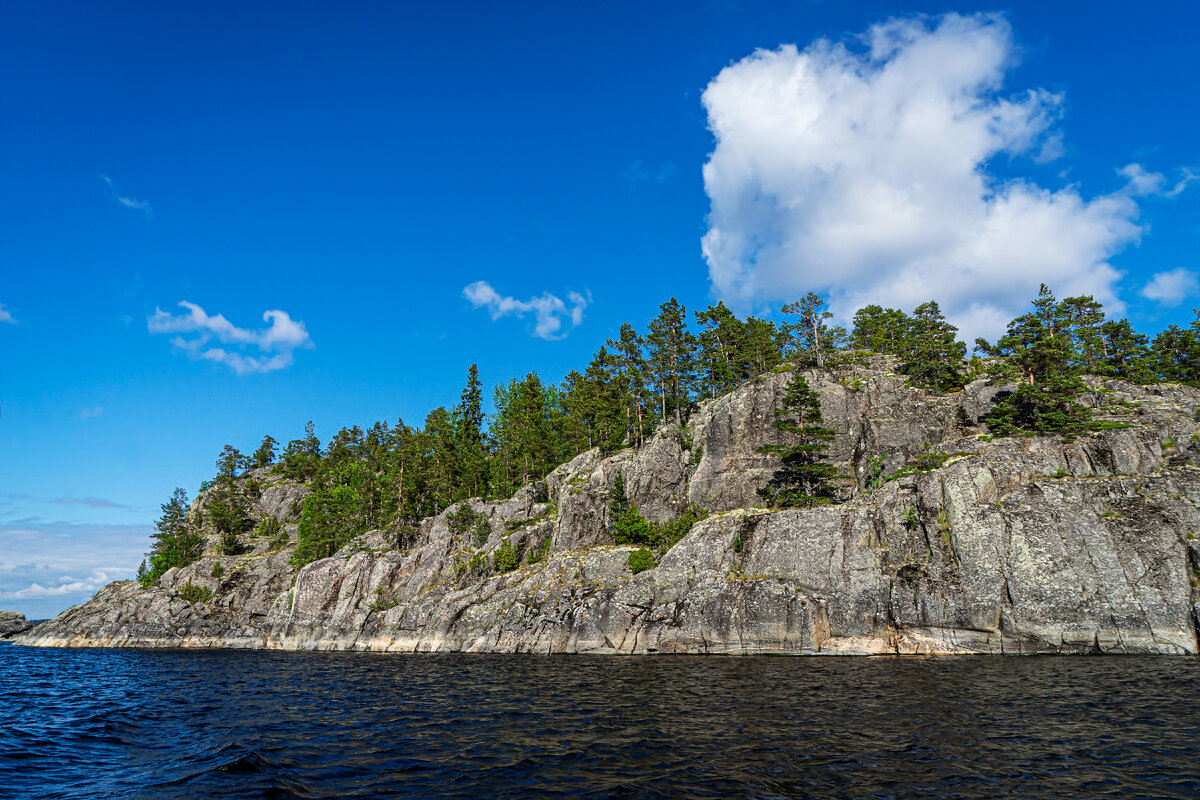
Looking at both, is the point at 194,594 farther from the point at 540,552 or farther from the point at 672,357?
the point at 672,357

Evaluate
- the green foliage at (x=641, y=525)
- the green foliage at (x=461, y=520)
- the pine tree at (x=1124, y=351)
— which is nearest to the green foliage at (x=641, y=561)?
the green foliage at (x=641, y=525)

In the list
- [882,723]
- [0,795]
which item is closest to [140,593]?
[0,795]

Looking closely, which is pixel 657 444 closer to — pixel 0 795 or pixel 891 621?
pixel 891 621

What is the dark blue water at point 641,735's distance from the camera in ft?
48.5

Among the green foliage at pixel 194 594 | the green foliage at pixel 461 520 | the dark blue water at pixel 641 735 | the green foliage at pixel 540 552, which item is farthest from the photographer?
the green foliage at pixel 194 594

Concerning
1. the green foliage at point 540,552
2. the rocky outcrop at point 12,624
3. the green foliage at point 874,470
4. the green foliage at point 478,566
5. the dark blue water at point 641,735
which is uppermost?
the green foliage at point 874,470

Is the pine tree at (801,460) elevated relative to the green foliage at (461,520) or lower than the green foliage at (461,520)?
elevated

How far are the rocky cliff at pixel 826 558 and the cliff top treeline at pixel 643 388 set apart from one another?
7068mm

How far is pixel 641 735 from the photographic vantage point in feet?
65.5

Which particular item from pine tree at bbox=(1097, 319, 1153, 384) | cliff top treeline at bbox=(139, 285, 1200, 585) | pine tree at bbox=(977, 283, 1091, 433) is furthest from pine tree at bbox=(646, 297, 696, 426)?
pine tree at bbox=(1097, 319, 1153, 384)

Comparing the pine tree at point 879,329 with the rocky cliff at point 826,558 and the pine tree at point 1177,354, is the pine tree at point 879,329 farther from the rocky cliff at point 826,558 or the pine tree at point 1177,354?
the pine tree at point 1177,354

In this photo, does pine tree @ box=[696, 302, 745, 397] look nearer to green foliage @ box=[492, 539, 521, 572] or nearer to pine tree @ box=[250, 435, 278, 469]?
green foliage @ box=[492, 539, 521, 572]

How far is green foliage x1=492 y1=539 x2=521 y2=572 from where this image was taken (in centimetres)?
6975

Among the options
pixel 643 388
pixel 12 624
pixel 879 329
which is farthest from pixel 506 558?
pixel 12 624
